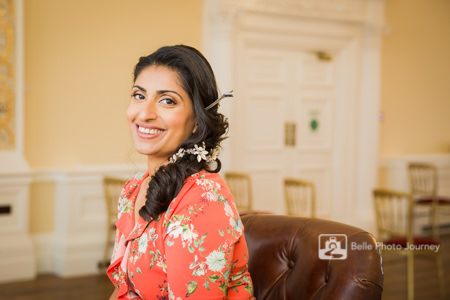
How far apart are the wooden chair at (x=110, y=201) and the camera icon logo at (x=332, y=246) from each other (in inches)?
145

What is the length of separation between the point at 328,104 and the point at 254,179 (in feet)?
4.91

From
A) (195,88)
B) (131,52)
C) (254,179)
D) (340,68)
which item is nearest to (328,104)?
(340,68)

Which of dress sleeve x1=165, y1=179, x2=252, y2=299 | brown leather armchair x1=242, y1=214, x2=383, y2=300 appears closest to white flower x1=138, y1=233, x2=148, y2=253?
dress sleeve x1=165, y1=179, x2=252, y2=299

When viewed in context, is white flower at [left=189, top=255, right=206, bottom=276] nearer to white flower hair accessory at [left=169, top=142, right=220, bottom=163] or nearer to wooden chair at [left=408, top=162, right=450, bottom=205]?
white flower hair accessory at [left=169, top=142, right=220, bottom=163]

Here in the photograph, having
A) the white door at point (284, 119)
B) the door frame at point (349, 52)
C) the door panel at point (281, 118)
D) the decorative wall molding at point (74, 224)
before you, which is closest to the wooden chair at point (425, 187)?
the door frame at point (349, 52)

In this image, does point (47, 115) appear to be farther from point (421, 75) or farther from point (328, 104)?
point (421, 75)

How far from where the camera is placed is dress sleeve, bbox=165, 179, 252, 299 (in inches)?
56.4

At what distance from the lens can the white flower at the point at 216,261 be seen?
144cm

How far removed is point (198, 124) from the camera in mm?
1624

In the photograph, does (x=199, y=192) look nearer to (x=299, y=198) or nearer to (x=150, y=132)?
(x=150, y=132)

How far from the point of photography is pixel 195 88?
63.1 inches

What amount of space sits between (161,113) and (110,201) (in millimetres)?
3949

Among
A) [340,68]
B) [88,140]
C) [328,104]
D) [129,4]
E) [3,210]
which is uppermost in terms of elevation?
[129,4]

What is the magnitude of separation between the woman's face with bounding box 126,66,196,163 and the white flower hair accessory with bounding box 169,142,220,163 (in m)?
0.02
